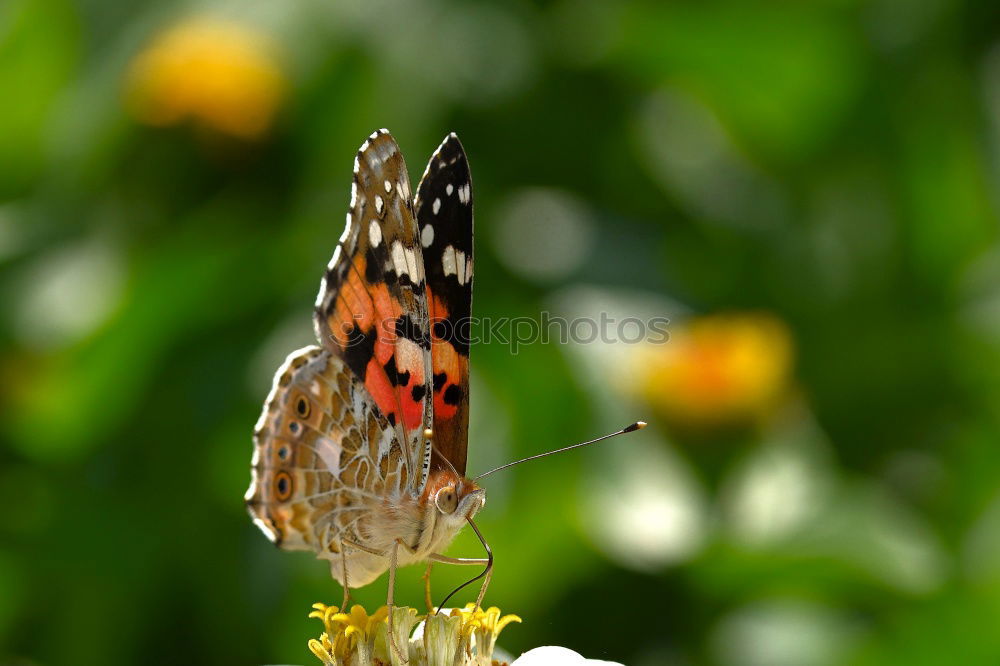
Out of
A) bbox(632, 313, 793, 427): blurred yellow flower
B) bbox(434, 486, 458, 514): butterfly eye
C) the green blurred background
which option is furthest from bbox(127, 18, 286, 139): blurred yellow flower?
bbox(434, 486, 458, 514): butterfly eye

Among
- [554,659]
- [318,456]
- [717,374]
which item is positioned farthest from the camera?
[717,374]

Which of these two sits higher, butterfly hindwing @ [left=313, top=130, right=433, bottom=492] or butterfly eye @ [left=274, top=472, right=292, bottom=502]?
butterfly hindwing @ [left=313, top=130, right=433, bottom=492]

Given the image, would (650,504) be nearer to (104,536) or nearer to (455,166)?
(455,166)

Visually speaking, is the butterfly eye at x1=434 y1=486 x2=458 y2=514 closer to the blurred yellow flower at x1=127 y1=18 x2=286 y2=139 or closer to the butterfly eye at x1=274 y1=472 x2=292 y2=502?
the butterfly eye at x1=274 y1=472 x2=292 y2=502

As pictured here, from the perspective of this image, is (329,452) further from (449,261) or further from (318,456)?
(449,261)

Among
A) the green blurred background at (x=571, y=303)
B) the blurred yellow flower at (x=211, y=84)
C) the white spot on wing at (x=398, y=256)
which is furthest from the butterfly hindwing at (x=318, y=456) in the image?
the blurred yellow flower at (x=211, y=84)

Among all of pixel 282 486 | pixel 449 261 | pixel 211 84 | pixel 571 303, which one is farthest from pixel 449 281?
pixel 211 84
